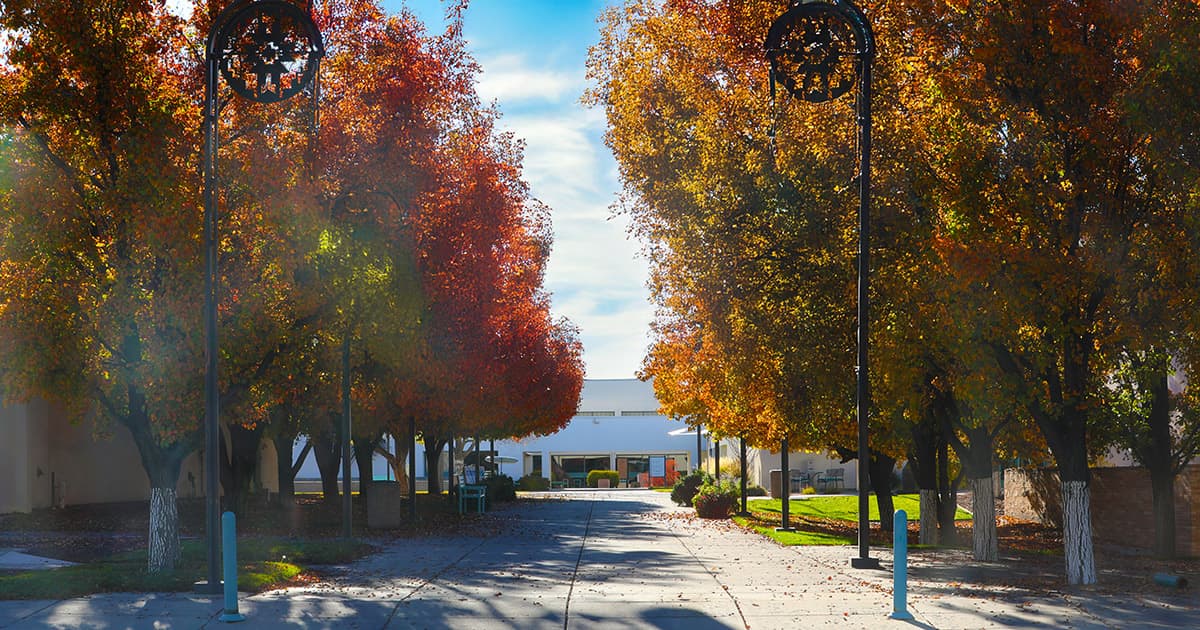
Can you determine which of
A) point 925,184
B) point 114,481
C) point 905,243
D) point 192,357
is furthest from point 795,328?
point 114,481

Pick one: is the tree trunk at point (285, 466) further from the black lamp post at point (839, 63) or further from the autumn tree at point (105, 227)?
the black lamp post at point (839, 63)

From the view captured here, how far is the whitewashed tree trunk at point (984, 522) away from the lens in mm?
20812

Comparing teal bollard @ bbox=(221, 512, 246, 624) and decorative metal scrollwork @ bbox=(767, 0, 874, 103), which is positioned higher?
decorative metal scrollwork @ bbox=(767, 0, 874, 103)

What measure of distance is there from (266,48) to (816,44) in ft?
25.1

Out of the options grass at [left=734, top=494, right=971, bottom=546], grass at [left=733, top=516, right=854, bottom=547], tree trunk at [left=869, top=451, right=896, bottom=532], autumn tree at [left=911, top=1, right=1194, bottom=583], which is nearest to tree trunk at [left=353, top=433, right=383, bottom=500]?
grass at [left=734, top=494, right=971, bottom=546]

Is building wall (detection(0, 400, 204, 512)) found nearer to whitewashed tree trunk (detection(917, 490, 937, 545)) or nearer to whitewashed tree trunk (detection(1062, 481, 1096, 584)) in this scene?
whitewashed tree trunk (detection(917, 490, 937, 545))

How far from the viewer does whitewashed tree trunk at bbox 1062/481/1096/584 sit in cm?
1616

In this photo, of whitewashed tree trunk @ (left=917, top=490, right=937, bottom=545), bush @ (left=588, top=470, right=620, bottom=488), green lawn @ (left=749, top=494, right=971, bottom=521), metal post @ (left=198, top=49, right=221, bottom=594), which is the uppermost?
metal post @ (left=198, top=49, right=221, bottom=594)

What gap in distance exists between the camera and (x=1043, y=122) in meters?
16.1

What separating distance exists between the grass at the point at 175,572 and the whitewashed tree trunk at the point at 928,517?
11228mm

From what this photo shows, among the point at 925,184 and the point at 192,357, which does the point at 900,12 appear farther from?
the point at 192,357

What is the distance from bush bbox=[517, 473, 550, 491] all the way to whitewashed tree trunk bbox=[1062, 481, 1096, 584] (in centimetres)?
5077

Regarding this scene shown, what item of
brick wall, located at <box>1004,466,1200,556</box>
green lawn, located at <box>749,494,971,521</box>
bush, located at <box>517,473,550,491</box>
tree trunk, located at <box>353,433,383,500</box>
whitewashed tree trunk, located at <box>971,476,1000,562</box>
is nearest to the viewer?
whitewashed tree trunk, located at <box>971,476,1000,562</box>

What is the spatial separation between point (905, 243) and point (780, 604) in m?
7.08
